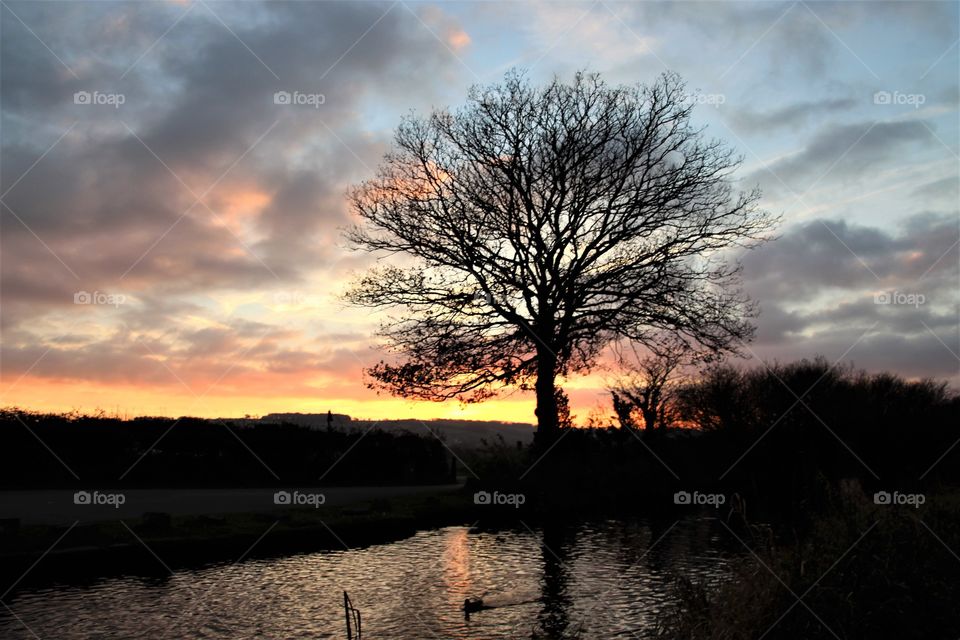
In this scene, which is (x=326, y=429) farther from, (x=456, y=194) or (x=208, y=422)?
(x=456, y=194)

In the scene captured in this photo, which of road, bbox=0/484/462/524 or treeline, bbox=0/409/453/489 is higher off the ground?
treeline, bbox=0/409/453/489

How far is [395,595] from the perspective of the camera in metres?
11.9

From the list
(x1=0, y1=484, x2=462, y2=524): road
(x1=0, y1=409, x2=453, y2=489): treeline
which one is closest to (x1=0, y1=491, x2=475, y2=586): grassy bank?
(x1=0, y1=484, x2=462, y2=524): road

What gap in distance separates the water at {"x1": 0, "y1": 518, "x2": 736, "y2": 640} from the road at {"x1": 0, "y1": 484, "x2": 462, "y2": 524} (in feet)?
16.1

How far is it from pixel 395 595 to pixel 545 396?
16333mm

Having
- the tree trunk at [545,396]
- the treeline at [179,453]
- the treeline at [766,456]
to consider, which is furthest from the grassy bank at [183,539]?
the treeline at [179,453]

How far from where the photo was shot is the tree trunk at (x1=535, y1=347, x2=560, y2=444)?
27719mm

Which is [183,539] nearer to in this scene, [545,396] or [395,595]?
[395,595]

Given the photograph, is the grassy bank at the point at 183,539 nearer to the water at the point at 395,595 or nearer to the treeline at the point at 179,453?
the water at the point at 395,595

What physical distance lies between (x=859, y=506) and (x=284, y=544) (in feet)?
36.1

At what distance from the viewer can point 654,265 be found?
1075 inches

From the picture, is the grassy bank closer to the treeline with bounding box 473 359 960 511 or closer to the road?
the road

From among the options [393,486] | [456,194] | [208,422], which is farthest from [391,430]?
[456,194]

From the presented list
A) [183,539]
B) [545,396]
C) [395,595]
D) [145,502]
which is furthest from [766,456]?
[145,502]
